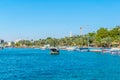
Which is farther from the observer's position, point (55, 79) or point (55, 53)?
point (55, 53)

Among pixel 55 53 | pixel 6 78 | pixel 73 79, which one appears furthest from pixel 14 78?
pixel 55 53

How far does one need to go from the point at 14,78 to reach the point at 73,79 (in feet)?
32.2

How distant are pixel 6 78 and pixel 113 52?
10565 cm

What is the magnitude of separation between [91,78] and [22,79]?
1072cm

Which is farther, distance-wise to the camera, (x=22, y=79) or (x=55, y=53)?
(x=55, y=53)

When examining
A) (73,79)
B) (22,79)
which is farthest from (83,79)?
(22,79)

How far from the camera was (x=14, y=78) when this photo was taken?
55125 mm

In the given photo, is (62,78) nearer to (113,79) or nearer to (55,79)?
(55,79)

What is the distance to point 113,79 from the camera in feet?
169

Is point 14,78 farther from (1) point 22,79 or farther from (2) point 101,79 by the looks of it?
(2) point 101,79

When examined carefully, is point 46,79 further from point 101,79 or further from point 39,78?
point 101,79

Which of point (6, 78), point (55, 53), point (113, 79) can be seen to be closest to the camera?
point (113, 79)

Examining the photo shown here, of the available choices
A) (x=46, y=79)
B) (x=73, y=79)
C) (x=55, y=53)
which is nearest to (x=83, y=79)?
(x=73, y=79)

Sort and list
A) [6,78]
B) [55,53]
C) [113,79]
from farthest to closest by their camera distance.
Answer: [55,53] < [6,78] < [113,79]
